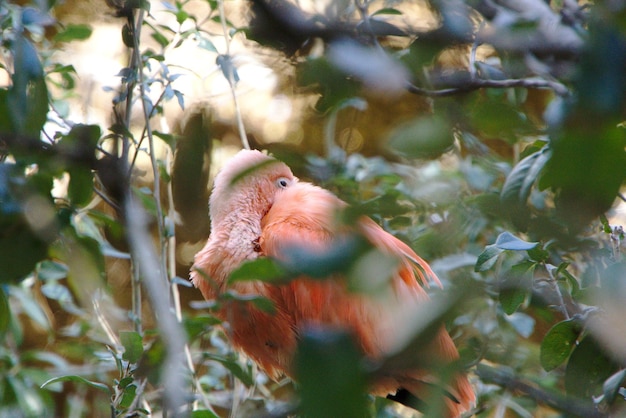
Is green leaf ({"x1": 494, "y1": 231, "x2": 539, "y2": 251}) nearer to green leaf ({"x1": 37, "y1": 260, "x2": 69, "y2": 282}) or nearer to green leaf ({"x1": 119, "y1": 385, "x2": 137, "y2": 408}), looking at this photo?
green leaf ({"x1": 119, "y1": 385, "x2": 137, "y2": 408})

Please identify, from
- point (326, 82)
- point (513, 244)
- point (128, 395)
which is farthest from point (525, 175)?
point (128, 395)

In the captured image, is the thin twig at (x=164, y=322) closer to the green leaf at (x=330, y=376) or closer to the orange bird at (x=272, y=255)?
the green leaf at (x=330, y=376)

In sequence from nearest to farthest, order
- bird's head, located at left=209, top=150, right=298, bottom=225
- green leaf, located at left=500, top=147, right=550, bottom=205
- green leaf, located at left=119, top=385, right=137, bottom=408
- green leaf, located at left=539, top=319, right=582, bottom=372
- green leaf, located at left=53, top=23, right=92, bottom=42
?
green leaf, located at left=500, top=147, right=550, bottom=205, green leaf, located at left=539, top=319, right=582, bottom=372, green leaf, located at left=119, top=385, right=137, bottom=408, green leaf, located at left=53, top=23, right=92, bottom=42, bird's head, located at left=209, top=150, right=298, bottom=225

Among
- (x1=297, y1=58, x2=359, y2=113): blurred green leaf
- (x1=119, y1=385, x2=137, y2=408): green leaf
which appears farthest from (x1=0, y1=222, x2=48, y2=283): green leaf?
(x1=119, y1=385, x2=137, y2=408): green leaf

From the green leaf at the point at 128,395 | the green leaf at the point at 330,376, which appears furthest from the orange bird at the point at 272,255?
the green leaf at the point at 330,376

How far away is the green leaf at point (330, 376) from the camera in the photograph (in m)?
0.30

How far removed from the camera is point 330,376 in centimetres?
30

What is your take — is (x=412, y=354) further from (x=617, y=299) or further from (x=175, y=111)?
(x=175, y=111)

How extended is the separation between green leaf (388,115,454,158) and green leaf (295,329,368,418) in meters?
0.13

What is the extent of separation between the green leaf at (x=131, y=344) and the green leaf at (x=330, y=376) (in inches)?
31.7

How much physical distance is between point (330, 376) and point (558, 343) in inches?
34.1

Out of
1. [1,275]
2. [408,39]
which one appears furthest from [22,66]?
[408,39]

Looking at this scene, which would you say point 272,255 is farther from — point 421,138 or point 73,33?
point 421,138

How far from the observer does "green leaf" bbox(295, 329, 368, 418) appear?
0.97ft
